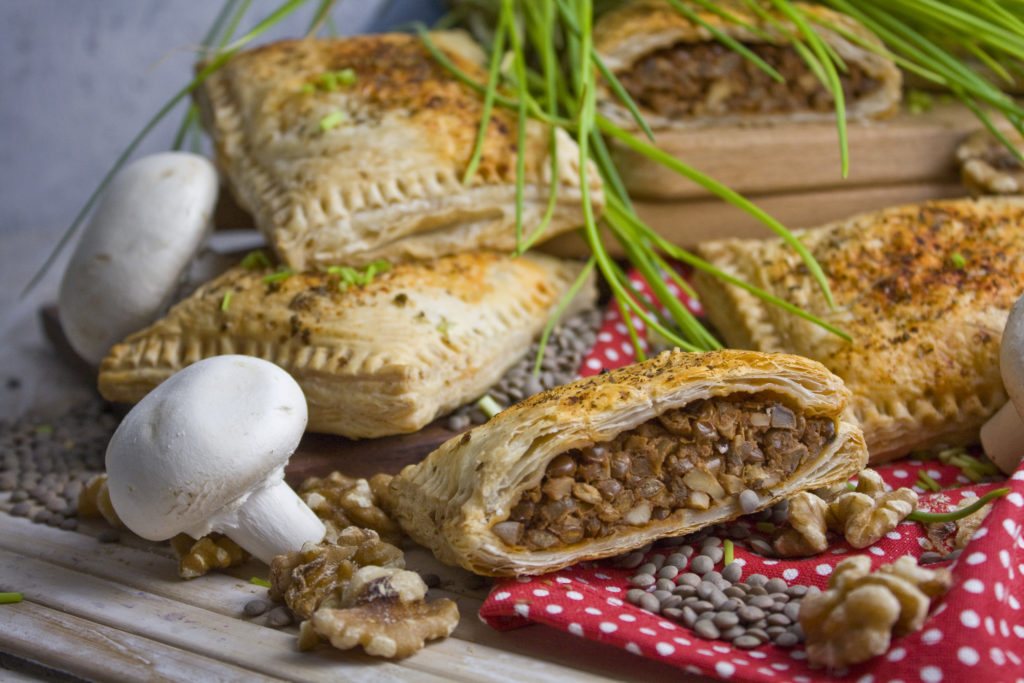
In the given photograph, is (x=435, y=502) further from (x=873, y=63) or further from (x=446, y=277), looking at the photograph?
(x=873, y=63)

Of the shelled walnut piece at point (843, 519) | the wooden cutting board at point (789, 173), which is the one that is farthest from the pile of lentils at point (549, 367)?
the shelled walnut piece at point (843, 519)

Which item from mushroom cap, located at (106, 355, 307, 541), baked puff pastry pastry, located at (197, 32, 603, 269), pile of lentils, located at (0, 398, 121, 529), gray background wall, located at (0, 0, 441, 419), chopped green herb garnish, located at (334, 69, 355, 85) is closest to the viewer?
mushroom cap, located at (106, 355, 307, 541)

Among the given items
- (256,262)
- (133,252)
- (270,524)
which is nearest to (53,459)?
(133,252)

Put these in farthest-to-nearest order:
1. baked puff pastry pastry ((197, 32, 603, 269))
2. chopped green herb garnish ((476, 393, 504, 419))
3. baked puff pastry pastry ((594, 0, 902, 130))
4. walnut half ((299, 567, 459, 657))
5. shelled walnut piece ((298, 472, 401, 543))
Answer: baked puff pastry pastry ((594, 0, 902, 130)), baked puff pastry pastry ((197, 32, 603, 269)), chopped green herb garnish ((476, 393, 504, 419)), shelled walnut piece ((298, 472, 401, 543)), walnut half ((299, 567, 459, 657))

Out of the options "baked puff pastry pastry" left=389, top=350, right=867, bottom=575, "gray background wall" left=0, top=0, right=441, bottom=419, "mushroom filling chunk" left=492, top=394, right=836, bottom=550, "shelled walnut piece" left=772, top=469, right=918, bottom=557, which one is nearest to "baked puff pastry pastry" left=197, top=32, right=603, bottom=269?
"baked puff pastry pastry" left=389, top=350, right=867, bottom=575

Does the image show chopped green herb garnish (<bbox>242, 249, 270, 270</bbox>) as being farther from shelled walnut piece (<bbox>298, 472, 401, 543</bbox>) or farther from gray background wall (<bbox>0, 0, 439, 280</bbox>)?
gray background wall (<bbox>0, 0, 439, 280</bbox>)

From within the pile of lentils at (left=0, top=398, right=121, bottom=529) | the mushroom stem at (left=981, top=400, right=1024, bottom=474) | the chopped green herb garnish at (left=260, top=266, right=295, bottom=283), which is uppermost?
the chopped green herb garnish at (left=260, top=266, right=295, bottom=283)
